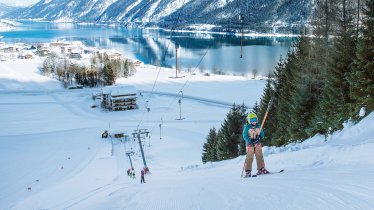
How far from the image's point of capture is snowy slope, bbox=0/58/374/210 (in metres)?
6.97

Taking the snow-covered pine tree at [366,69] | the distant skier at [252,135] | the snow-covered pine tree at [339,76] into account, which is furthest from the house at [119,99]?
the distant skier at [252,135]

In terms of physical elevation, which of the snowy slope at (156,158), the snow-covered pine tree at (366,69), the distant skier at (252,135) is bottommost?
the snowy slope at (156,158)

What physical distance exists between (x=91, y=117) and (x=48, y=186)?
2784 centimetres

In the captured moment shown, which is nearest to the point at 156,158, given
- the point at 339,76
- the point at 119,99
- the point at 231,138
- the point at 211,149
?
the point at 211,149

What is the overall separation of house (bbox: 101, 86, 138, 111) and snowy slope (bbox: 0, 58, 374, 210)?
1.73 meters

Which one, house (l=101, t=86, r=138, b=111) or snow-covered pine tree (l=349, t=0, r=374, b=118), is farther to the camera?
house (l=101, t=86, r=138, b=111)

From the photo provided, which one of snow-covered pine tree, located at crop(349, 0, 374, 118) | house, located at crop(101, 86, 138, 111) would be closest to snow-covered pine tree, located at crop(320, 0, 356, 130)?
snow-covered pine tree, located at crop(349, 0, 374, 118)

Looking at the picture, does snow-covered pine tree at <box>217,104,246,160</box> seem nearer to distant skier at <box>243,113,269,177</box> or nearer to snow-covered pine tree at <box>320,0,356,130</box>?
snow-covered pine tree at <box>320,0,356,130</box>

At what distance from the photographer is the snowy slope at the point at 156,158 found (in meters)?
6.97

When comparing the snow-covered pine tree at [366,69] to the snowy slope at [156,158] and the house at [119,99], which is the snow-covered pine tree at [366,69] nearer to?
the snowy slope at [156,158]

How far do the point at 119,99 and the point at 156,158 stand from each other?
83.4 feet

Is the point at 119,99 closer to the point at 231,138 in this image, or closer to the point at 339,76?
the point at 231,138

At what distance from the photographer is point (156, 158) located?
31906mm

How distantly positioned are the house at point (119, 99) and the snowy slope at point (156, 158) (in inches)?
67.9
